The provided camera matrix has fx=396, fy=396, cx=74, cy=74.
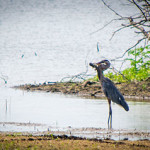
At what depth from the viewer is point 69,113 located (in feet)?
36.0

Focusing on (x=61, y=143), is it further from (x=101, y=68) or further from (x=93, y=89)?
(x=93, y=89)

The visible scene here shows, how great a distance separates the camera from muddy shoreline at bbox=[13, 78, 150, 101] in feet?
47.7

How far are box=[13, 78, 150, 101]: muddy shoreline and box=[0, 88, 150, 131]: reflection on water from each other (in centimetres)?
131

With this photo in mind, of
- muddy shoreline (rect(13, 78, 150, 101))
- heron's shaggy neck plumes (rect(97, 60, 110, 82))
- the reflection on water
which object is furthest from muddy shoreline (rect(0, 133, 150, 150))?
muddy shoreline (rect(13, 78, 150, 101))

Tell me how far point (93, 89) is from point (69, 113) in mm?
4911

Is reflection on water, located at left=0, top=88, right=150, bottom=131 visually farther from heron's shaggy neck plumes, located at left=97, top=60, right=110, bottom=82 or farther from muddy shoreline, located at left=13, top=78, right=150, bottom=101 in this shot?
muddy shoreline, located at left=13, top=78, right=150, bottom=101

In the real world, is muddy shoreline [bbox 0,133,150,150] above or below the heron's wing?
below

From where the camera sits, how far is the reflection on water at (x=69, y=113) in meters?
9.58

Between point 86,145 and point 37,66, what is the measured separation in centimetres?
1898

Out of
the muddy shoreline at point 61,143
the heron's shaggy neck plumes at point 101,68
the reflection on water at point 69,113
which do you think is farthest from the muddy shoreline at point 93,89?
the muddy shoreline at point 61,143

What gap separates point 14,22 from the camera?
2908 inches

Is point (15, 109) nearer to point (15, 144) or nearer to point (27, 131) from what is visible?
point (27, 131)

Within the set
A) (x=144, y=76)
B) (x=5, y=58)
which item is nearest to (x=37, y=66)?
(x=5, y=58)

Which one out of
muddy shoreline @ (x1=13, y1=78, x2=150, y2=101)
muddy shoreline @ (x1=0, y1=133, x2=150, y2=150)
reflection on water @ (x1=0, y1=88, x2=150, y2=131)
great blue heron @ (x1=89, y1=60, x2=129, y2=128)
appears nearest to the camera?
muddy shoreline @ (x1=0, y1=133, x2=150, y2=150)
